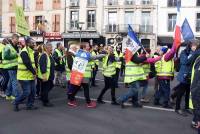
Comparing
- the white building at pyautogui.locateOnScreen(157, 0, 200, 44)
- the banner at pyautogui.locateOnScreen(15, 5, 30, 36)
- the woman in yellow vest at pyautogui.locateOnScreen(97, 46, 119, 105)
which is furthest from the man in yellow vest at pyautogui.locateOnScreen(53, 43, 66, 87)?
the white building at pyautogui.locateOnScreen(157, 0, 200, 44)

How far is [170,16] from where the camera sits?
44531 mm

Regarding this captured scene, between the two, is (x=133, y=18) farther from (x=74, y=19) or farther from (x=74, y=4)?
(x=74, y=4)

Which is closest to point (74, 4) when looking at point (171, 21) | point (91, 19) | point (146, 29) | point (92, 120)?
point (91, 19)

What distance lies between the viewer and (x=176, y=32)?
392 inches

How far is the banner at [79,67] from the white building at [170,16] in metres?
34.3

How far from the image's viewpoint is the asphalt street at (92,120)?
8.02 meters

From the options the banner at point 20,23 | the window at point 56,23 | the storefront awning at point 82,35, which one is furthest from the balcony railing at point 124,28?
the banner at point 20,23

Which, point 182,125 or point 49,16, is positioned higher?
point 49,16

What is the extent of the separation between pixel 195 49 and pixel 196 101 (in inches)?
147

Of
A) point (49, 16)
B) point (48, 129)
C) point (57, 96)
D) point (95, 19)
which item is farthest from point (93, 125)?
point (49, 16)

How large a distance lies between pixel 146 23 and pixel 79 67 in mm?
35010

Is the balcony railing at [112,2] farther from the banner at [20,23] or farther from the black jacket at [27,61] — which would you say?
the black jacket at [27,61]

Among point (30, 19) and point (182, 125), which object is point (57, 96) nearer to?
point (182, 125)

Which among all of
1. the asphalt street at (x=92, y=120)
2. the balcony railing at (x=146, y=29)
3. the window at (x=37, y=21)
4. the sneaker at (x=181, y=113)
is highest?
the window at (x=37, y=21)
